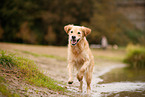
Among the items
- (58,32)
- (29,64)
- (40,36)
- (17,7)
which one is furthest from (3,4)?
(29,64)

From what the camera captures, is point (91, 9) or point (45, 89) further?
point (91, 9)

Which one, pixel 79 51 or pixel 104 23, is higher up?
pixel 104 23

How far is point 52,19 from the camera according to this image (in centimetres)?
3294

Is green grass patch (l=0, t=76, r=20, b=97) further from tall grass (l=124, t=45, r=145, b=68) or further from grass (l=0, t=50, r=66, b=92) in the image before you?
tall grass (l=124, t=45, r=145, b=68)

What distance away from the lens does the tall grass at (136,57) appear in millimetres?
16562

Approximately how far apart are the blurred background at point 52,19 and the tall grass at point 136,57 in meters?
14.4

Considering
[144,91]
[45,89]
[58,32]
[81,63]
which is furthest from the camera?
[58,32]

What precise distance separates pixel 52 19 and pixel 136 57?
18.9 m

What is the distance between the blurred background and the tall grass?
1440 cm

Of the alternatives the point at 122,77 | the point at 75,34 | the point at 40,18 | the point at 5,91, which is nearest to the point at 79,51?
the point at 75,34

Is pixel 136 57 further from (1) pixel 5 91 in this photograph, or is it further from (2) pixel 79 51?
(1) pixel 5 91

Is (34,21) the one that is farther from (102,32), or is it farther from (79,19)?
(102,32)

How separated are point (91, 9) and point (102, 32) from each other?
4282 mm

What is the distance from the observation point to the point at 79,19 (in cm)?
3428
